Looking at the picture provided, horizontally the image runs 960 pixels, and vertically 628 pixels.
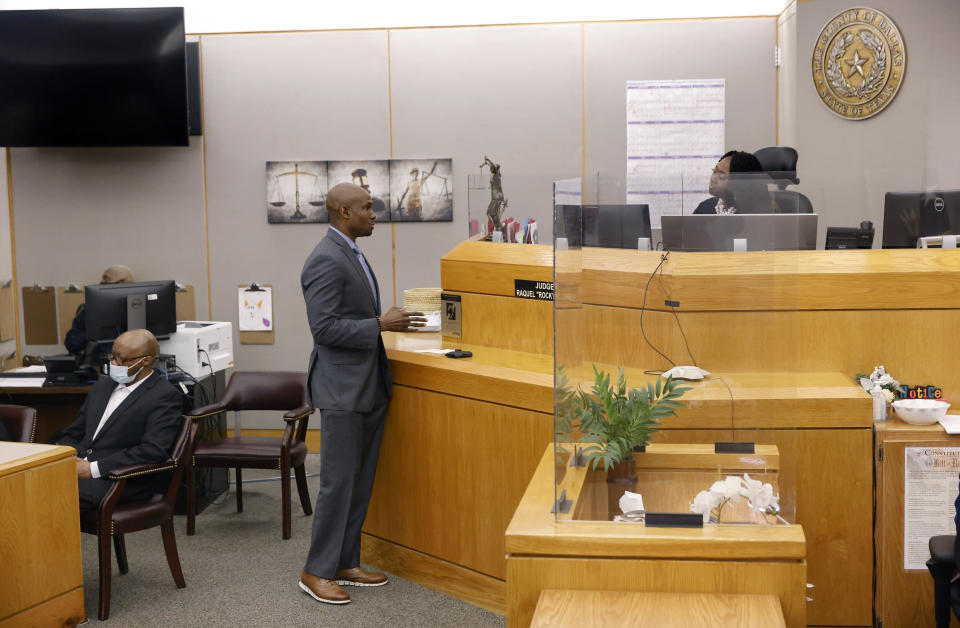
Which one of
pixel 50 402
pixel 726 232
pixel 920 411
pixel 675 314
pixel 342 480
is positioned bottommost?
pixel 342 480

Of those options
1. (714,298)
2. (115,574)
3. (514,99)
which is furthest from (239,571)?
(514,99)

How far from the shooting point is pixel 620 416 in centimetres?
313

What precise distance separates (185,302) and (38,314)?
3.48ft

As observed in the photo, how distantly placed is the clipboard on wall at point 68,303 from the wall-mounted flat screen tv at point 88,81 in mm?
1032

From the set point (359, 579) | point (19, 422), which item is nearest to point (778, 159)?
point (359, 579)

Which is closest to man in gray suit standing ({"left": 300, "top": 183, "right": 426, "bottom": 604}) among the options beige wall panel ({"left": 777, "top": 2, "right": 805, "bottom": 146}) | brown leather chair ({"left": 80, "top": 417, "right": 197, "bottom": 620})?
brown leather chair ({"left": 80, "top": 417, "right": 197, "bottom": 620})

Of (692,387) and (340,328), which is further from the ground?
(340,328)

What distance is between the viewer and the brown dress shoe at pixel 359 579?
4441 mm

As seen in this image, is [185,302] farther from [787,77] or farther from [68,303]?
[787,77]

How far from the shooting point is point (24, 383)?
5.69m

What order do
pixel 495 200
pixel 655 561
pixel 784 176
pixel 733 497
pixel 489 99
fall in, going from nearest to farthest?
pixel 655 561 → pixel 733 497 → pixel 784 176 → pixel 495 200 → pixel 489 99

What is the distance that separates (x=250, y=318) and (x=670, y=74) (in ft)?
11.1

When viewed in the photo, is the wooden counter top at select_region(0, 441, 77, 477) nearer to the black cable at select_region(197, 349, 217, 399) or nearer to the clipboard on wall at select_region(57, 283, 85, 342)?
the black cable at select_region(197, 349, 217, 399)

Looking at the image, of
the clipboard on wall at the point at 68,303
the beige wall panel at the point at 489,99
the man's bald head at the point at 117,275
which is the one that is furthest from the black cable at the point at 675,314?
the clipboard on wall at the point at 68,303
